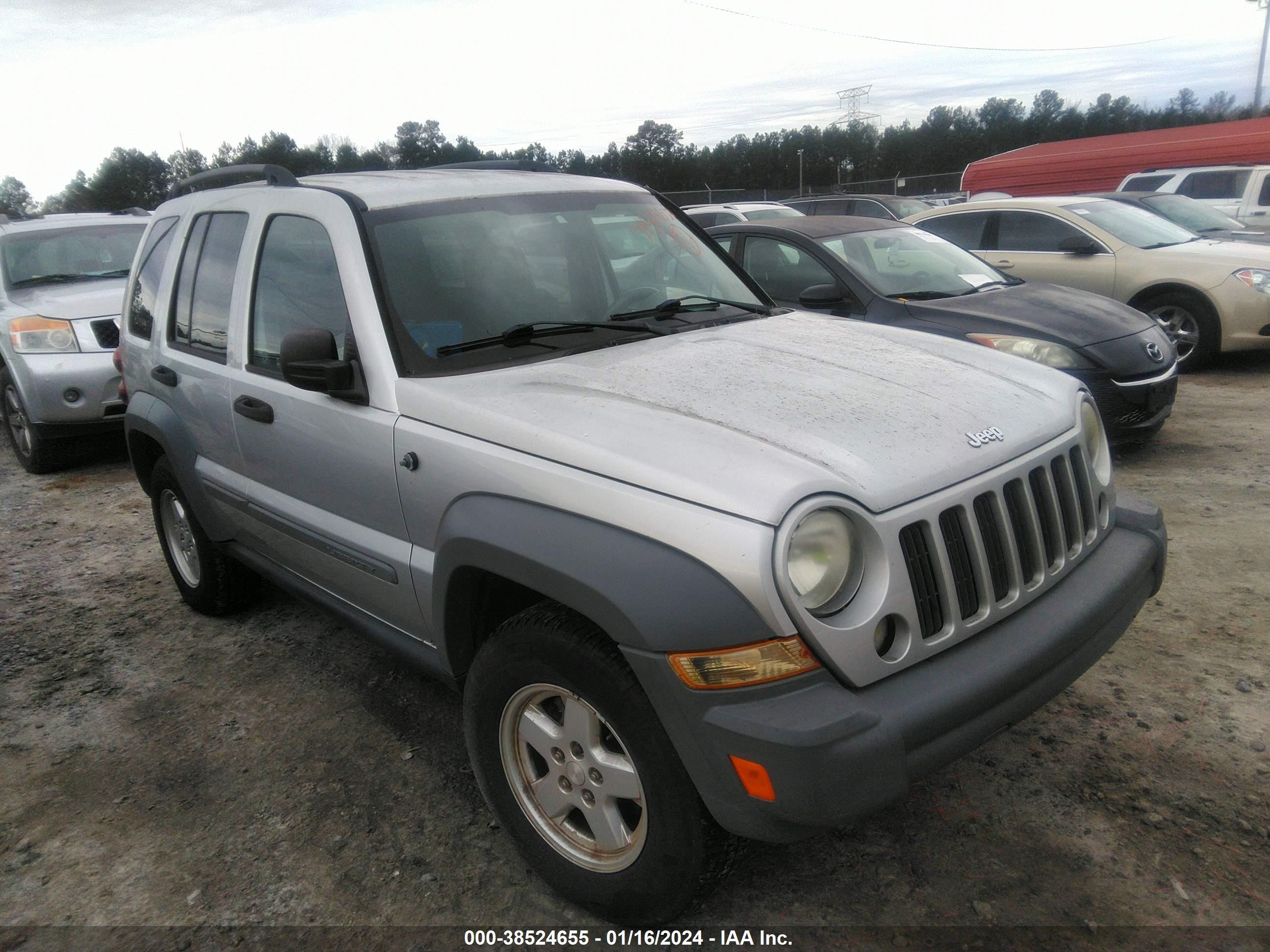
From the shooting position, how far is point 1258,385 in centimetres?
780

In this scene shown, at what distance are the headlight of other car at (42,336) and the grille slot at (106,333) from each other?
140 mm

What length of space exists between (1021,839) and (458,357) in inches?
82.3

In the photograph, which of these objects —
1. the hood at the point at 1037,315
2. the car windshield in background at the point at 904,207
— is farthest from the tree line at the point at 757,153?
the hood at the point at 1037,315

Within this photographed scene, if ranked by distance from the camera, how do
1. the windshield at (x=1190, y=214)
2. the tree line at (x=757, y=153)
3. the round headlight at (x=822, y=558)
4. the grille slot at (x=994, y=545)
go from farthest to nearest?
the tree line at (x=757, y=153) → the windshield at (x=1190, y=214) → the grille slot at (x=994, y=545) → the round headlight at (x=822, y=558)

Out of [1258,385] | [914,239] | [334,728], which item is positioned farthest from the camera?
[1258,385]

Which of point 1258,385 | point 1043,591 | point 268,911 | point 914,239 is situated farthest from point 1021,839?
point 1258,385

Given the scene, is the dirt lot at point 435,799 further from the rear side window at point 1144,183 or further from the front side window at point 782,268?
the rear side window at point 1144,183

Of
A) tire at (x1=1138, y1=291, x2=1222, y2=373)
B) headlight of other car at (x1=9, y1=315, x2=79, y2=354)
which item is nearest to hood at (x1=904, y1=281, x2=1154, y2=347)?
tire at (x1=1138, y1=291, x2=1222, y2=373)

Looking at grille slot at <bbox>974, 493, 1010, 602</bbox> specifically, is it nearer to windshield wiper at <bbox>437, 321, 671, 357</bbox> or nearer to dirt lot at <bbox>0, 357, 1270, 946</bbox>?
dirt lot at <bbox>0, 357, 1270, 946</bbox>

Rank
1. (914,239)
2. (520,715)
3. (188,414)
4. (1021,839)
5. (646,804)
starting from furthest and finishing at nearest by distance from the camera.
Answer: (914,239) → (188,414) → (1021,839) → (520,715) → (646,804)

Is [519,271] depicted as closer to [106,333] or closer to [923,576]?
[923,576]

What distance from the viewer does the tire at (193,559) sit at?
4199mm

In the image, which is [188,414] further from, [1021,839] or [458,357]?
[1021,839]

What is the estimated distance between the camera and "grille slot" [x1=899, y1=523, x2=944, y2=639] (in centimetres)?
204
